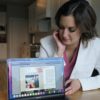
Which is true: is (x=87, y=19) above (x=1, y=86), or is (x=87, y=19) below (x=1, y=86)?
above

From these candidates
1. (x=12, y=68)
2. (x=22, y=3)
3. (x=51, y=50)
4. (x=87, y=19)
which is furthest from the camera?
(x=22, y=3)

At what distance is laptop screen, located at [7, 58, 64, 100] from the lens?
2.70 ft

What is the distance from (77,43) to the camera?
4.14ft

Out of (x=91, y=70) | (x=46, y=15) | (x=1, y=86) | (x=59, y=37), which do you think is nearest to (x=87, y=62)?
(x=91, y=70)

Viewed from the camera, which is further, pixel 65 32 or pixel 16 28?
pixel 16 28

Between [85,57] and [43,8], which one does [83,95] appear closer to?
[85,57]

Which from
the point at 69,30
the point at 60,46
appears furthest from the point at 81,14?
the point at 60,46

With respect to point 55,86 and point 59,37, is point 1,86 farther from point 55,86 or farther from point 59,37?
point 59,37

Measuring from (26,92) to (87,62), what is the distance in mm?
481

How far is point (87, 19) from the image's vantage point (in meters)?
1.19

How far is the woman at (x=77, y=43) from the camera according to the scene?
113 cm

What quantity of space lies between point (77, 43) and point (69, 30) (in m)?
0.15

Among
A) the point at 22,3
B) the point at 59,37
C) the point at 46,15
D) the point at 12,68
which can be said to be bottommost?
the point at 12,68

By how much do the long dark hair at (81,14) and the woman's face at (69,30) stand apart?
0.02m
